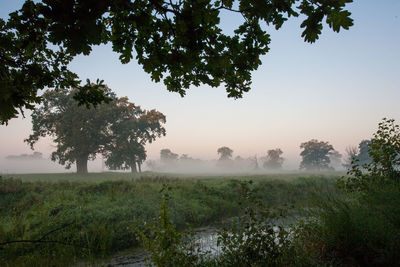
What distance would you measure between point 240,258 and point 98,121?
31.4 m

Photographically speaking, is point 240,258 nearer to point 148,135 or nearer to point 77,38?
point 77,38

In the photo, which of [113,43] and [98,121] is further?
[98,121]

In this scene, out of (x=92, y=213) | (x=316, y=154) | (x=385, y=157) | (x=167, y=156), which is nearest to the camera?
(x=385, y=157)

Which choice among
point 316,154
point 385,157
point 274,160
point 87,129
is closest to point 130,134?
point 87,129

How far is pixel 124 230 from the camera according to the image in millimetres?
7746

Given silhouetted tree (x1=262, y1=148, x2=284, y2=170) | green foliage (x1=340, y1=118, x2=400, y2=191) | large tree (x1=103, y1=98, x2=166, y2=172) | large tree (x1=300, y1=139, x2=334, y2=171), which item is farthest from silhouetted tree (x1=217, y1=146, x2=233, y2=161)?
green foliage (x1=340, y1=118, x2=400, y2=191)

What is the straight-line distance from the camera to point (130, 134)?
3303cm

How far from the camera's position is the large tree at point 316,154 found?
3031 inches

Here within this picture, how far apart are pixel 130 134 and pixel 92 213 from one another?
25647 mm

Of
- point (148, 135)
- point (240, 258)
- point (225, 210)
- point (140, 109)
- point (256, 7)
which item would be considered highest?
point (140, 109)

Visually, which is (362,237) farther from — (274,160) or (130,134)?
(274,160)

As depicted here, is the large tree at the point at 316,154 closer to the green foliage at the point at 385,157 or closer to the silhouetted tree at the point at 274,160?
the silhouetted tree at the point at 274,160

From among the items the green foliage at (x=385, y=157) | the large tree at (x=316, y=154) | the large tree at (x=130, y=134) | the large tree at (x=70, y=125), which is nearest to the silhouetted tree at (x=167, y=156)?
the large tree at (x=316, y=154)

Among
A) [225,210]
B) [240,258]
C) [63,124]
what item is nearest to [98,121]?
[63,124]
